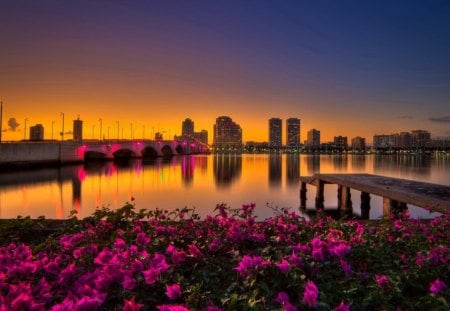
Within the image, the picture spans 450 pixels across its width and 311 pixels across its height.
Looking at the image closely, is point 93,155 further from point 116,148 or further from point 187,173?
point 187,173

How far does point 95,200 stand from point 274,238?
3078cm

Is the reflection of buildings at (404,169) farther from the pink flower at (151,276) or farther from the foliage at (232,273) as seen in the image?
the pink flower at (151,276)

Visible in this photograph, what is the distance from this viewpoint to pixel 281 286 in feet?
11.6

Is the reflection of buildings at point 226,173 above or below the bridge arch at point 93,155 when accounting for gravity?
below

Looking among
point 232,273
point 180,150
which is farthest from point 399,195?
point 180,150

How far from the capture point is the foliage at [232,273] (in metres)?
3.07

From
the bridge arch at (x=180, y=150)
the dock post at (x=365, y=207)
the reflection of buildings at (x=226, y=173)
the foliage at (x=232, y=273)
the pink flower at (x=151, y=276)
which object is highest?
the bridge arch at (x=180, y=150)

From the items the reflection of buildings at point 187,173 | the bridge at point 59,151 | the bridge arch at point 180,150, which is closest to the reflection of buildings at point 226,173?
the reflection of buildings at point 187,173

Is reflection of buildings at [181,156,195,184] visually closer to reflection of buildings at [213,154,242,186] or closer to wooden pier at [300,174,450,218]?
reflection of buildings at [213,154,242,186]

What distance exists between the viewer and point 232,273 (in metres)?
4.11

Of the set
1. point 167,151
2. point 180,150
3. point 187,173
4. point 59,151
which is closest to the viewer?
point 187,173

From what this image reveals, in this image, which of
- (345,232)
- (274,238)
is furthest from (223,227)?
(345,232)

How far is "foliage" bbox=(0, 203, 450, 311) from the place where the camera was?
10.1 feet

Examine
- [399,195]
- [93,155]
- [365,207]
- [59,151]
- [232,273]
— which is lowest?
[365,207]
